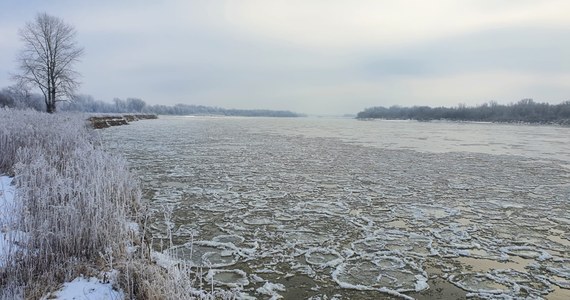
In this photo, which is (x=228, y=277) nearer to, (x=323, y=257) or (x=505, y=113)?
(x=323, y=257)

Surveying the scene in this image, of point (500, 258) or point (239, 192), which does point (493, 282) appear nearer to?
point (500, 258)

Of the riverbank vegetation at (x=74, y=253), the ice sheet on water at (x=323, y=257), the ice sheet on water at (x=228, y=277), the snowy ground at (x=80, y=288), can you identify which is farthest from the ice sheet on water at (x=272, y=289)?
the snowy ground at (x=80, y=288)

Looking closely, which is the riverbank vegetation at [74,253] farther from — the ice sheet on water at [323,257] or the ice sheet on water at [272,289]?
the ice sheet on water at [323,257]

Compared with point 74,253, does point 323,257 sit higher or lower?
lower

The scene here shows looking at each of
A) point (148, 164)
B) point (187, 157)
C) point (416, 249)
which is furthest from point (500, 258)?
point (187, 157)

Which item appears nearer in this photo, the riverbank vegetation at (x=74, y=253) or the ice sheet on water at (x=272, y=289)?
the riverbank vegetation at (x=74, y=253)

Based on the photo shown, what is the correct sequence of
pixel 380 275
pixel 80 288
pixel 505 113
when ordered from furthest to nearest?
pixel 505 113 < pixel 380 275 < pixel 80 288

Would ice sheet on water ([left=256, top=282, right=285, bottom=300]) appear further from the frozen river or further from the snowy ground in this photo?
the snowy ground

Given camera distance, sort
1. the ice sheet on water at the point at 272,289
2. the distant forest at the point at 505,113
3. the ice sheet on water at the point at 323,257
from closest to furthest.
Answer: the ice sheet on water at the point at 272,289 < the ice sheet on water at the point at 323,257 < the distant forest at the point at 505,113

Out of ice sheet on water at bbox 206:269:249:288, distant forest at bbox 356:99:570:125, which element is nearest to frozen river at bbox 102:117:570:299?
ice sheet on water at bbox 206:269:249:288

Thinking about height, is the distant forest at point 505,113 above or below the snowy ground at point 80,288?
above

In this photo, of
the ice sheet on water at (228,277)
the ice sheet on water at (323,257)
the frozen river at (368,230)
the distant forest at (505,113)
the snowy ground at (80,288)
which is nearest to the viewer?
the snowy ground at (80,288)

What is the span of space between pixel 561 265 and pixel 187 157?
1387 centimetres

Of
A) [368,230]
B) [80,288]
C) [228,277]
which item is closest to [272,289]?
[228,277]
